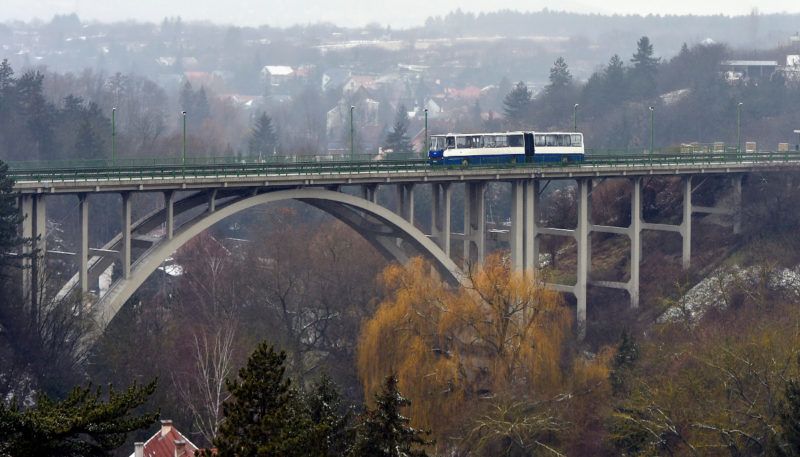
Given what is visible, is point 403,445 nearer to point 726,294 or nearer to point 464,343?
point 464,343

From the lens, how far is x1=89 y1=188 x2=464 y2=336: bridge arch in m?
40.8

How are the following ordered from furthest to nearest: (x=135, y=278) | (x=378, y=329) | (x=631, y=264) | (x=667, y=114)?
(x=667, y=114), (x=631, y=264), (x=378, y=329), (x=135, y=278)

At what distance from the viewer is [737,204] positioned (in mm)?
60156

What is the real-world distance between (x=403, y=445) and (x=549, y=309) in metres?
17.3

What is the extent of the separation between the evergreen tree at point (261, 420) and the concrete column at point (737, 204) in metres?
39.8

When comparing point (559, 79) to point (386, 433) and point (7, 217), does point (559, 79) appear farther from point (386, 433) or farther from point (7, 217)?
point (386, 433)

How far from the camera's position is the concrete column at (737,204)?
59700 mm

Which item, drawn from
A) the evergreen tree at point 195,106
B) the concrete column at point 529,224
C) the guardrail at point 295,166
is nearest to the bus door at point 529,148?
the guardrail at point 295,166

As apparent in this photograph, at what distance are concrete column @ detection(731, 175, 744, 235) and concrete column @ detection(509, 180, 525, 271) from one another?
36.3 ft

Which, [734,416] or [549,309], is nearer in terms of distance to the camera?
[734,416]

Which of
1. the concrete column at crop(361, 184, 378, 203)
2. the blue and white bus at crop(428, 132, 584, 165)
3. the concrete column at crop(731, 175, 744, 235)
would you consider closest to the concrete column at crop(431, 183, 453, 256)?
the blue and white bus at crop(428, 132, 584, 165)

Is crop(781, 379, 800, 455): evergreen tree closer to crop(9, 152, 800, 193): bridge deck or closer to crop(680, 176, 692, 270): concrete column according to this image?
crop(9, 152, 800, 193): bridge deck

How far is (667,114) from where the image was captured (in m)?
110

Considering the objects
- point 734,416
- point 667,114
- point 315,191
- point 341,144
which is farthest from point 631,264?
point 341,144
